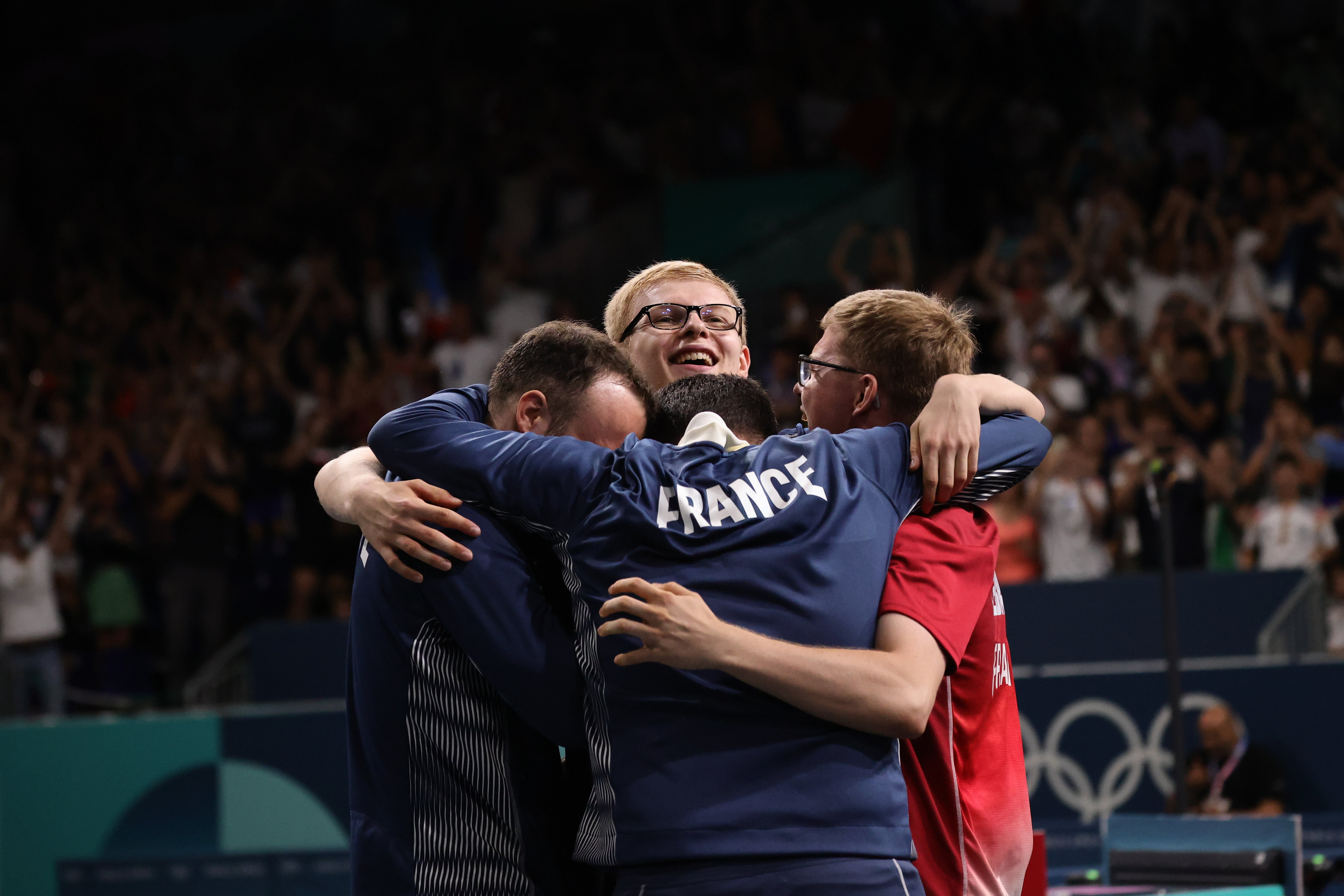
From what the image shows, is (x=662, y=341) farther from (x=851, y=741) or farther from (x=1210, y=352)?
(x=1210, y=352)

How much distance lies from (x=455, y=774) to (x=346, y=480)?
69cm

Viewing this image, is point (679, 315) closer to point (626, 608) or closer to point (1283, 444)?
point (626, 608)

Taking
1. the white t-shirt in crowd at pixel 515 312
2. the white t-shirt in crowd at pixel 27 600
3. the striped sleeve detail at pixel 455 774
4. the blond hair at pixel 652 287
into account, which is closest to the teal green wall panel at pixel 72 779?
the white t-shirt in crowd at pixel 27 600

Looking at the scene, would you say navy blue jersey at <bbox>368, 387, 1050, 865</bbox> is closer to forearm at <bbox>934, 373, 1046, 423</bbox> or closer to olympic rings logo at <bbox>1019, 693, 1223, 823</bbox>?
forearm at <bbox>934, 373, 1046, 423</bbox>

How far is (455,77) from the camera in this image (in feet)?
57.9

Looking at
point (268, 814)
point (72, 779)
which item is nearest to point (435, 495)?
point (268, 814)

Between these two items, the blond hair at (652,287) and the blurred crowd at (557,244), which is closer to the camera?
the blond hair at (652,287)

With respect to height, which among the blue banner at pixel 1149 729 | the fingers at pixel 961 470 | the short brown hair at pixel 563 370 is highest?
the short brown hair at pixel 563 370

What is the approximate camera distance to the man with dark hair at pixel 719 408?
2828 millimetres

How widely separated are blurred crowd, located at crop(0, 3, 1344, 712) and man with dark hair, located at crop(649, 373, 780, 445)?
7.87m

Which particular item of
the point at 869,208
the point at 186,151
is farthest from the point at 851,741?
the point at 186,151

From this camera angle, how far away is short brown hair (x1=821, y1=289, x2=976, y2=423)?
303 centimetres

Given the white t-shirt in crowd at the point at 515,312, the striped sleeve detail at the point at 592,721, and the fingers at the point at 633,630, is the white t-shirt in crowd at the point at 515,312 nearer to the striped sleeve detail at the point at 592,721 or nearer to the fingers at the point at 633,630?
the striped sleeve detail at the point at 592,721

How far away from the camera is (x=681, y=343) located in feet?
13.9
